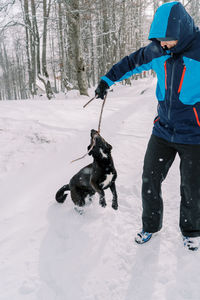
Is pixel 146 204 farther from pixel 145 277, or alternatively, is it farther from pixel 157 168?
pixel 145 277

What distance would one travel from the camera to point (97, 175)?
3025 millimetres

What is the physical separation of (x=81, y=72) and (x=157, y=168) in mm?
10397

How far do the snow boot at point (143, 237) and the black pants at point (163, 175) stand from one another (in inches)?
2.7

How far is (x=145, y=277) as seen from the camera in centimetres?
213

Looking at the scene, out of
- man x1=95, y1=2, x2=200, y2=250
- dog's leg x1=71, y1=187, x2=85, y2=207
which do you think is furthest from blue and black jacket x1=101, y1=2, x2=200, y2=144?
dog's leg x1=71, y1=187, x2=85, y2=207

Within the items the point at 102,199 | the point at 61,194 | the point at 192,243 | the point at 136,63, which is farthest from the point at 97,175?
the point at 136,63

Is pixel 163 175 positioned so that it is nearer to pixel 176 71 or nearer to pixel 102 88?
pixel 176 71

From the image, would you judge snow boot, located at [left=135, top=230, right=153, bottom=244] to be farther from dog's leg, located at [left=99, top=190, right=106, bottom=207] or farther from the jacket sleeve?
the jacket sleeve

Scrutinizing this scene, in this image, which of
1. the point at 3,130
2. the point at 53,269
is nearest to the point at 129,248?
the point at 53,269

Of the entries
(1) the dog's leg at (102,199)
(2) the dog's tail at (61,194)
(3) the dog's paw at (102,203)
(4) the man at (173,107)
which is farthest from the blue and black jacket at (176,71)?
(2) the dog's tail at (61,194)

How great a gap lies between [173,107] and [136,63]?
0.70 m

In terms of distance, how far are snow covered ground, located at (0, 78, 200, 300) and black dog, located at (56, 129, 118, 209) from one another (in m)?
0.24

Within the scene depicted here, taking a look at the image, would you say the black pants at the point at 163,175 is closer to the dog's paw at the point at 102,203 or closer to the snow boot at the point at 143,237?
the snow boot at the point at 143,237

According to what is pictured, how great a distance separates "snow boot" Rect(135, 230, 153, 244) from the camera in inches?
101
